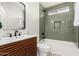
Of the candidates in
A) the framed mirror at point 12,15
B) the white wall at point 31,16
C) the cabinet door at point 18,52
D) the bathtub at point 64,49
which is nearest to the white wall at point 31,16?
the white wall at point 31,16

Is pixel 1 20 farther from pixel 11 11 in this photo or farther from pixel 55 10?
pixel 55 10

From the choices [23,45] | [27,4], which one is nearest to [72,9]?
[27,4]

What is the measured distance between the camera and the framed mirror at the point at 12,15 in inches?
67.9

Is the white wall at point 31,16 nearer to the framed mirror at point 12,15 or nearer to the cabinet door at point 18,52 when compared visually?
the framed mirror at point 12,15

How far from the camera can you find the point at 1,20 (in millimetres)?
1641

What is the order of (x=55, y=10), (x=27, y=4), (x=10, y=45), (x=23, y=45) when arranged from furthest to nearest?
(x=55, y=10)
(x=27, y=4)
(x=23, y=45)
(x=10, y=45)

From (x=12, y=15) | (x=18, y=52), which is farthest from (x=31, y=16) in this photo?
(x=18, y=52)

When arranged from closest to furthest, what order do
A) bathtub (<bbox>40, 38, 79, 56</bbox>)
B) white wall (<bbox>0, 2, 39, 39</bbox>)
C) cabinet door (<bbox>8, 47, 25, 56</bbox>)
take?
cabinet door (<bbox>8, 47, 25, 56</bbox>) < bathtub (<bbox>40, 38, 79, 56</bbox>) < white wall (<bbox>0, 2, 39, 39</bbox>)

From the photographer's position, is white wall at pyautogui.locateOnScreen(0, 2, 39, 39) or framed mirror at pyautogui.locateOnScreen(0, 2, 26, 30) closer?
framed mirror at pyautogui.locateOnScreen(0, 2, 26, 30)

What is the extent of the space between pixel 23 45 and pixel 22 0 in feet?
4.75

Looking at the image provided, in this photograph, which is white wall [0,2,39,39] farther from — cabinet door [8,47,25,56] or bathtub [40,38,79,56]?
cabinet door [8,47,25,56]

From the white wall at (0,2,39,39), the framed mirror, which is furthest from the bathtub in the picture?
the framed mirror

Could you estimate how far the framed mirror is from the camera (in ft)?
5.65

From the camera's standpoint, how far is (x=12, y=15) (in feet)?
6.51
